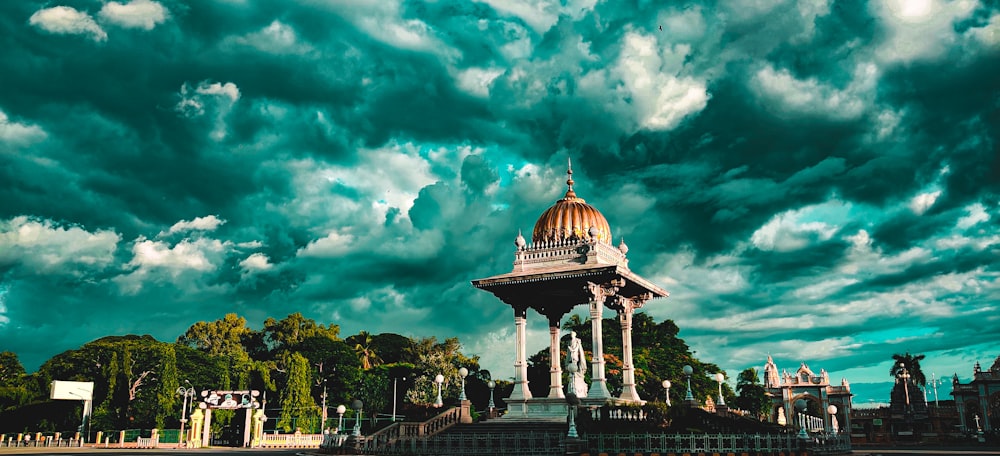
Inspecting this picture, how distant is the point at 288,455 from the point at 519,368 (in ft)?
37.7

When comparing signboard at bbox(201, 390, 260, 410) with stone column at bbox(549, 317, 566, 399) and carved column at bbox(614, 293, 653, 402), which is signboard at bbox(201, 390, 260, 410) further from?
carved column at bbox(614, 293, 653, 402)

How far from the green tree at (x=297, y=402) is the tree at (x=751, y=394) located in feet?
166

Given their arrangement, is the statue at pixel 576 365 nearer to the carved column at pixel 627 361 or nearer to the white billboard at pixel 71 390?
the carved column at pixel 627 361

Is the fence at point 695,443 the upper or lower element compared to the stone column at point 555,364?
lower

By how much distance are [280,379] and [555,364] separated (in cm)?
4380

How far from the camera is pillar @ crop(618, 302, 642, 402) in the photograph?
35662mm

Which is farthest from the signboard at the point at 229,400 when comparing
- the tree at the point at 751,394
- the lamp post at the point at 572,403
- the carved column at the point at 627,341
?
the tree at the point at 751,394

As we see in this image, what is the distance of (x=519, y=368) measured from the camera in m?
36.8

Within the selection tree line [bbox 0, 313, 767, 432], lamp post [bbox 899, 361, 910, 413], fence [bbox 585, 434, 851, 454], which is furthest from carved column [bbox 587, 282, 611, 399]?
lamp post [bbox 899, 361, 910, 413]

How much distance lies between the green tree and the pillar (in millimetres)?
38434

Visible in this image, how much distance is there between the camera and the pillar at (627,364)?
117ft

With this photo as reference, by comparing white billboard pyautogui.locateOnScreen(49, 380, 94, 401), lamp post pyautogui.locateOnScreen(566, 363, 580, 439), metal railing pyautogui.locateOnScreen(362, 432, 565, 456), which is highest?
white billboard pyautogui.locateOnScreen(49, 380, 94, 401)

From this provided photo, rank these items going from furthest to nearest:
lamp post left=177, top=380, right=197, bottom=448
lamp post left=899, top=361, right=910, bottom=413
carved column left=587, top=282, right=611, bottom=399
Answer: lamp post left=899, top=361, right=910, bottom=413, lamp post left=177, top=380, right=197, bottom=448, carved column left=587, top=282, right=611, bottom=399

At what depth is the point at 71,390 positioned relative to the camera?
61812 millimetres
